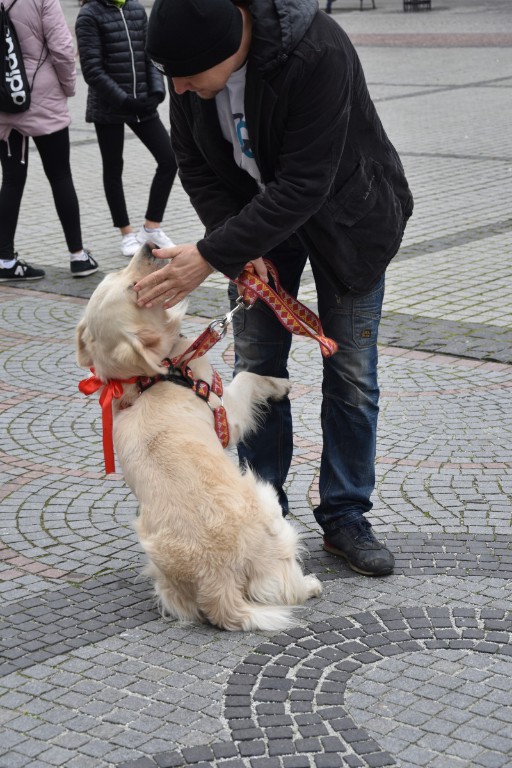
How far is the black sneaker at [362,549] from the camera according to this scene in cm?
404

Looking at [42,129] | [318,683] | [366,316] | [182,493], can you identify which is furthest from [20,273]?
[318,683]

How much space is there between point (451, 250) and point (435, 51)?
15908mm

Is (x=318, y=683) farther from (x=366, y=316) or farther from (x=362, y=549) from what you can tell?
(x=366, y=316)

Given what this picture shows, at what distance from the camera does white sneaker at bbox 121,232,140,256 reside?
915cm

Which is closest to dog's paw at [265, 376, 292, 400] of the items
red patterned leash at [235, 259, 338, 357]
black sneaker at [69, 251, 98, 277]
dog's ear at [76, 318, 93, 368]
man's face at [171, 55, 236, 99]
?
red patterned leash at [235, 259, 338, 357]

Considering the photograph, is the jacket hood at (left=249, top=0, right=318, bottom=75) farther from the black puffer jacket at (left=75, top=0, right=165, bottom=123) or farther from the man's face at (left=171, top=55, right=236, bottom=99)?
the black puffer jacket at (left=75, top=0, right=165, bottom=123)

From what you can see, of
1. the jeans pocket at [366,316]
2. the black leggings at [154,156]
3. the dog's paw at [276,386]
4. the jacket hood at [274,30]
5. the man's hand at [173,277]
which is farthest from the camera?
the black leggings at [154,156]

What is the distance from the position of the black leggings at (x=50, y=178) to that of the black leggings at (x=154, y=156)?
1.81 ft

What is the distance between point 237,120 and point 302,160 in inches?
12.8

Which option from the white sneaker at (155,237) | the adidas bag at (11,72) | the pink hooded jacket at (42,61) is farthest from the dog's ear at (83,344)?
the white sneaker at (155,237)

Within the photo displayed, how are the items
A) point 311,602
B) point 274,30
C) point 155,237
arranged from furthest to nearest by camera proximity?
point 155,237, point 311,602, point 274,30

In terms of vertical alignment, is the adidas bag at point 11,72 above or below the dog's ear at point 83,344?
above

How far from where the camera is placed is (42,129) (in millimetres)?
8320

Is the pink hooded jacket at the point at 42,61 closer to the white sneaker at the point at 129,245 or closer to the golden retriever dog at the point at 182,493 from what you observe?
the white sneaker at the point at 129,245
